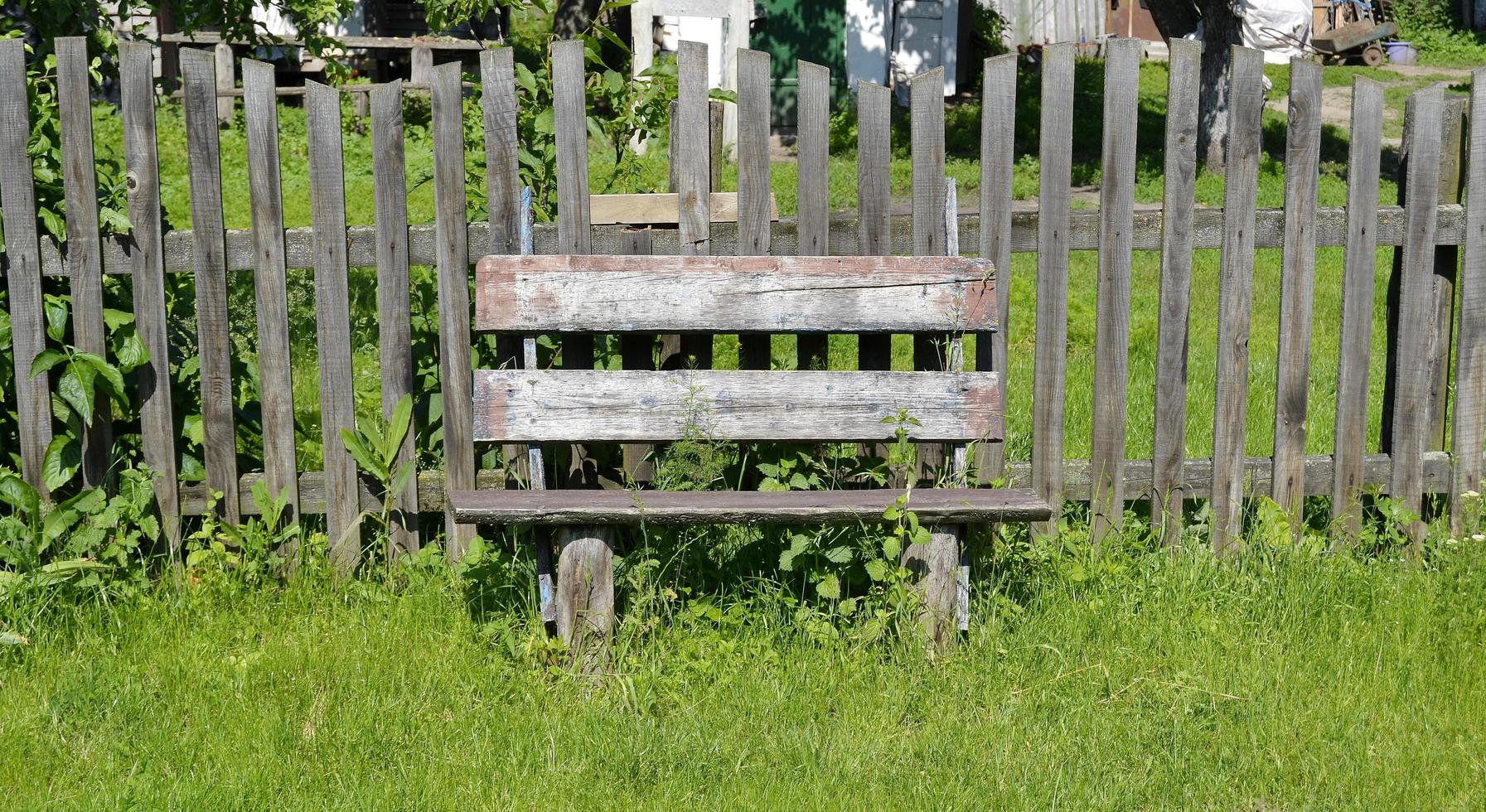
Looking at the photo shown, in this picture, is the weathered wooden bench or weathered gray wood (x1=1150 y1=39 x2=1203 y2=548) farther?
weathered gray wood (x1=1150 y1=39 x2=1203 y2=548)

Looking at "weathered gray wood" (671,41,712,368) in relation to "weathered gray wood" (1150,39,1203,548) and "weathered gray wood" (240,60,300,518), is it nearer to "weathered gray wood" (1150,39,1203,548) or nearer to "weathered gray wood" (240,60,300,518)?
"weathered gray wood" (240,60,300,518)

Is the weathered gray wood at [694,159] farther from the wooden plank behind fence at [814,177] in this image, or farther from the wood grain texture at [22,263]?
the wood grain texture at [22,263]

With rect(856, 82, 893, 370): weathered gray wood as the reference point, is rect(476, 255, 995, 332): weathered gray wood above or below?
below

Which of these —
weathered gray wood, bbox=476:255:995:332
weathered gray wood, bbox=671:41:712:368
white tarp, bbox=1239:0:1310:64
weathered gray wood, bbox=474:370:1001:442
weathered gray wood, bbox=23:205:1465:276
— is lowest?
weathered gray wood, bbox=474:370:1001:442

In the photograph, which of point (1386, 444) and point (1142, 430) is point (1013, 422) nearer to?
point (1142, 430)

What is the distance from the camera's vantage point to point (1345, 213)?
4.40 m

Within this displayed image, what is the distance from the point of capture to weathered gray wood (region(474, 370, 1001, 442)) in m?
3.78

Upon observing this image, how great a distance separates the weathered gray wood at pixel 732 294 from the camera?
3.84 meters

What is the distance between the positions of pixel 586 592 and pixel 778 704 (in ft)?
1.97

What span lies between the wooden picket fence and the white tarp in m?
19.6

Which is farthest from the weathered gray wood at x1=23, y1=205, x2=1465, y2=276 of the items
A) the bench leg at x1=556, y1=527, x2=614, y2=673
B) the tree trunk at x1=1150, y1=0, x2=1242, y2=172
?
the tree trunk at x1=1150, y1=0, x2=1242, y2=172

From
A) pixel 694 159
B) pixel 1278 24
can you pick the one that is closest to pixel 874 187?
pixel 694 159

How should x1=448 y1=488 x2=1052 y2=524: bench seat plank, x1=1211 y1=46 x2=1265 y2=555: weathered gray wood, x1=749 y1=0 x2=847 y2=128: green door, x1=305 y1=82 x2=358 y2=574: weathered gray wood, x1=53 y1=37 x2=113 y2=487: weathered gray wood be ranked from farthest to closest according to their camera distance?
1. x1=749 y1=0 x2=847 y2=128: green door
2. x1=1211 y1=46 x2=1265 y2=555: weathered gray wood
3. x1=305 y1=82 x2=358 y2=574: weathered gray wood
4. x1=53 y1=37 x2=113 y2=487: weathered gray wood
5. x1=448 y1=488 x2=1052 y2=524: bench seat plank

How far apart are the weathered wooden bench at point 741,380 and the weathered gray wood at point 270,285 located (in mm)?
719
